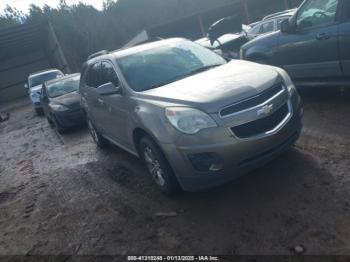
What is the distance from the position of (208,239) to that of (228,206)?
627mm

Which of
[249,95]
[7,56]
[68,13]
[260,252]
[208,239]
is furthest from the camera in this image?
[68,13]

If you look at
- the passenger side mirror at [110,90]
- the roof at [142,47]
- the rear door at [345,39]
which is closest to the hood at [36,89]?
the roof at [142,47]

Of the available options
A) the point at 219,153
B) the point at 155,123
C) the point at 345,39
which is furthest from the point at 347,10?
the point at 155,123

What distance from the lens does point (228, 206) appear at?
4375 millimetres

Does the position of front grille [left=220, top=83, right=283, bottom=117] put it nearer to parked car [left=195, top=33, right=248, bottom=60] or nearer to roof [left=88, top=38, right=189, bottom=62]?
roof [left=88, top=38, right=189, bottom=62]

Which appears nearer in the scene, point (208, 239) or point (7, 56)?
point (208, 239)

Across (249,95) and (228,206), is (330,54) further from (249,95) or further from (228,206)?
(228,206)

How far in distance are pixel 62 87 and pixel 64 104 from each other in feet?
5.85

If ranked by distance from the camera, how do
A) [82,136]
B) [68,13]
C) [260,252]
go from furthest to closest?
[68,13] < [82,136] < [260,252]

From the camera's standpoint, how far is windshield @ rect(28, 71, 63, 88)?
19.6m

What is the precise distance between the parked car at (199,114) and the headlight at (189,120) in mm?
10

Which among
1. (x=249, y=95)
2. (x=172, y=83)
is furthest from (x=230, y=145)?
(x=172, y=83)

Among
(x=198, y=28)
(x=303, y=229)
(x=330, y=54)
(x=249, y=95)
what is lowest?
(x=198, y=28)

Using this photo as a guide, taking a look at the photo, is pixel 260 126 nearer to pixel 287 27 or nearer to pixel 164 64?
pixel 164 64
